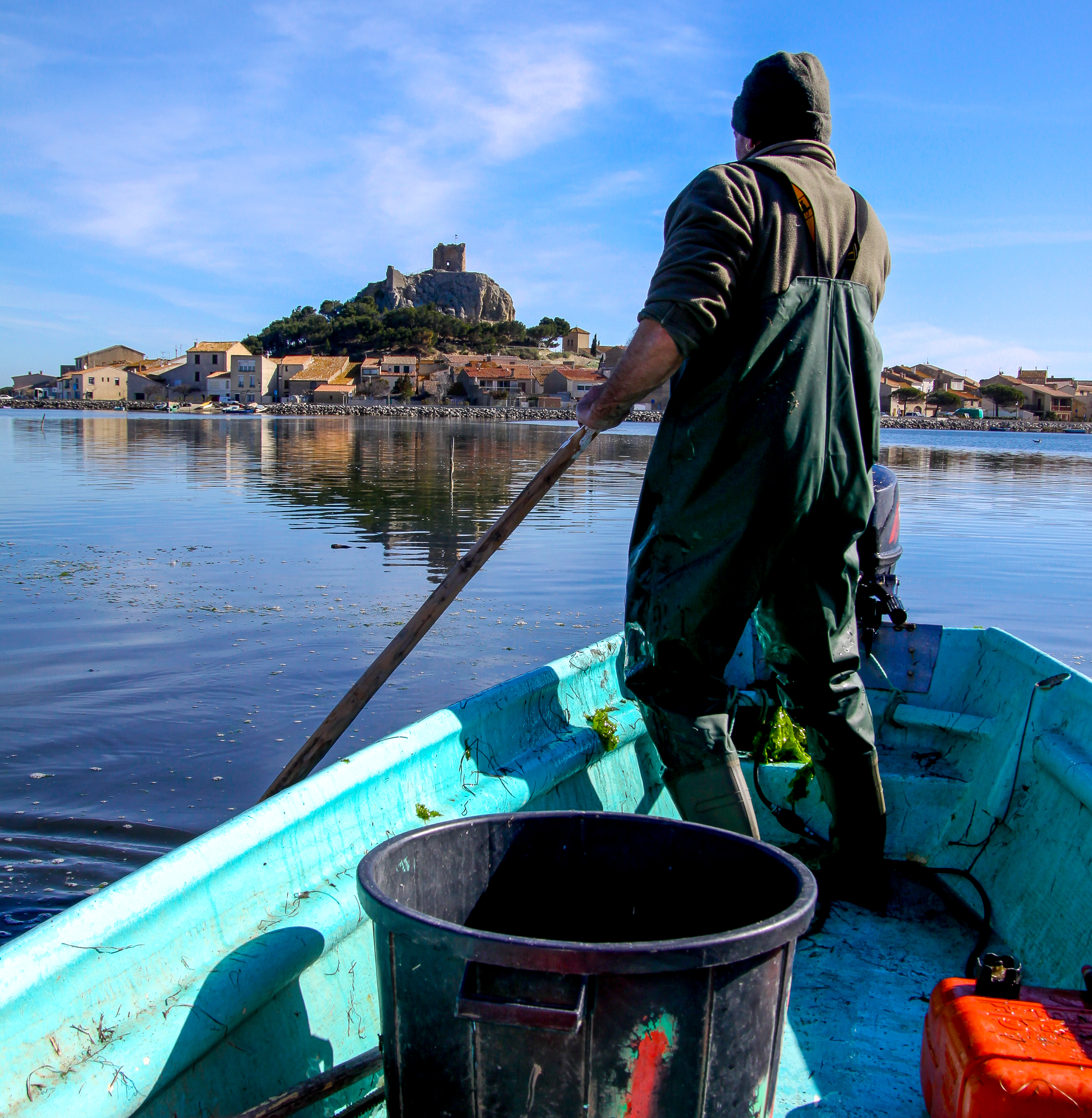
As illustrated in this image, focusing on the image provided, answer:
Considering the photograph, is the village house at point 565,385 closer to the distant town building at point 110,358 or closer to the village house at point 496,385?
the village house at point 496,385

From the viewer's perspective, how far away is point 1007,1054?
5.29 ft

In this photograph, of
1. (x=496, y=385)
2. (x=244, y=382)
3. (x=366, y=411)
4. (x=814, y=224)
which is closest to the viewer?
(x=814, y=224)

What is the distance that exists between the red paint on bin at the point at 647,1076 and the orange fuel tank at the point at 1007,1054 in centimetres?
64

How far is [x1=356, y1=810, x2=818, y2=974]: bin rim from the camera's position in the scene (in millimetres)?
1234

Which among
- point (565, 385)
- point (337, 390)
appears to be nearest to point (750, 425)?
point (337, 390)

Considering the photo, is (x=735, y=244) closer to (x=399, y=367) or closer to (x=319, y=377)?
(x=319, y=377)

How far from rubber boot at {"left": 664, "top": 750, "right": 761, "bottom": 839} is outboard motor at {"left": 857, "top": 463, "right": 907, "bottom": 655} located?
1.66 meters

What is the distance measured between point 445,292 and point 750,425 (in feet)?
537

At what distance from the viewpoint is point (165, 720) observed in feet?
18.8

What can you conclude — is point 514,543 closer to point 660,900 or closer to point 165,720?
point 165,720

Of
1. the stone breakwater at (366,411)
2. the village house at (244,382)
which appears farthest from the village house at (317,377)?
the stone breakwater at (366,411)

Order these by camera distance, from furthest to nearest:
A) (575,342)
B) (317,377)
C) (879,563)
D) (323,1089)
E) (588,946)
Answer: (575,342)
(317,377)
(879,563)
(323,1089)
(588,946)

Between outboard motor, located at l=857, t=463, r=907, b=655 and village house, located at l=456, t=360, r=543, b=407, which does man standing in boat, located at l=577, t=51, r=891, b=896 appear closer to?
outboard motor, located at l=857, t=463, r=907, b=655

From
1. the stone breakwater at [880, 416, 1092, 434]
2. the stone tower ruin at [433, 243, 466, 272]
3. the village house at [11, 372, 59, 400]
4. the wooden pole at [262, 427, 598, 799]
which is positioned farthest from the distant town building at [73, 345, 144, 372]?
the wooden pole at [262, 427, 598, 799]
